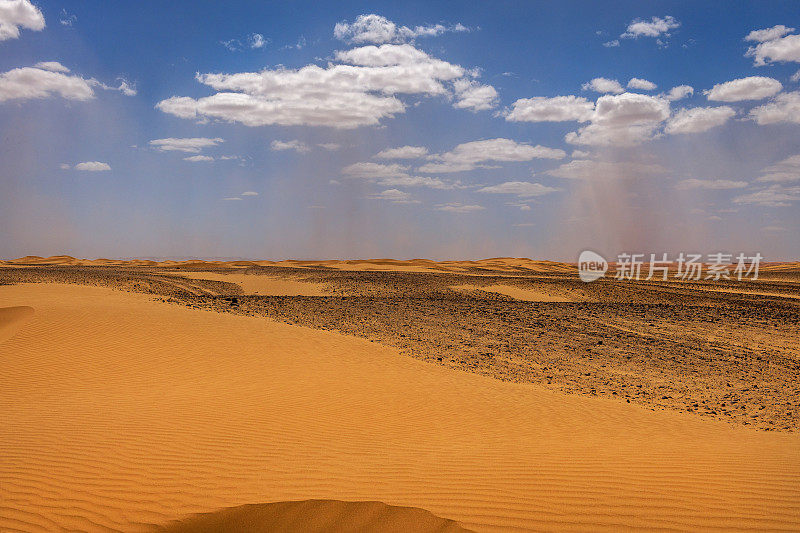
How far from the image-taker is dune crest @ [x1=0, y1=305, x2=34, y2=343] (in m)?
14.7

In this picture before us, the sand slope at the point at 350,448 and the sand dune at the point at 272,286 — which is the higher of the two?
the sand dune at the point at 272,286

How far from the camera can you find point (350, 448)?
675cm

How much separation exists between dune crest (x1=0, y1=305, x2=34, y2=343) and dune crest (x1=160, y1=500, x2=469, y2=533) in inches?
508

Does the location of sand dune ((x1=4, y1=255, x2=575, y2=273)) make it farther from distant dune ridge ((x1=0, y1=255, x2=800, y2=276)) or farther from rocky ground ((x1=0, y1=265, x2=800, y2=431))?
rocky ground ((x1=0, y1=265, x2=800, y2=431))

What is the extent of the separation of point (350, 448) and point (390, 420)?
2026mm

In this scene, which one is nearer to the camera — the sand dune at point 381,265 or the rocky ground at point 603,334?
the rocky ground at point 603,334

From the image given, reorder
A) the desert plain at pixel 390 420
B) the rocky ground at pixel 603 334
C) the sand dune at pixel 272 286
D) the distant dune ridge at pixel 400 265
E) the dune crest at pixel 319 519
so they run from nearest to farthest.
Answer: the dune crest at pixel 319 519
the desert plain at pixel 390 420
the rocky ground at pixel 603 334
the sand dune at pixel 272 286
the distant dune ridge at pixel 400 265

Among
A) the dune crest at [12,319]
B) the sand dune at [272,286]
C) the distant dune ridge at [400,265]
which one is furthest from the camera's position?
the distant dune ridge at [400,265]

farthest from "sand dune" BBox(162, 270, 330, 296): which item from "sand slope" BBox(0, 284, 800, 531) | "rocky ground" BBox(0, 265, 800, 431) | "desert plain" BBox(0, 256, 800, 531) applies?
"sand slope" BBox(0, 284, 800, 531)

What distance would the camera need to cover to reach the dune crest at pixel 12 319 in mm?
14711

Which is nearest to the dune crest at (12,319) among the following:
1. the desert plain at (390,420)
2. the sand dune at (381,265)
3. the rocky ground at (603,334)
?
the desert plain at (390,420)

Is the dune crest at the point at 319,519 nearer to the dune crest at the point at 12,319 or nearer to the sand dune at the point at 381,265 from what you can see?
the dune crest at the point at 12,319

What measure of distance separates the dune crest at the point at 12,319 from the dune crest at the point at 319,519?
12913 millimetres

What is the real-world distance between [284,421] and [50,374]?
661 centimetres
